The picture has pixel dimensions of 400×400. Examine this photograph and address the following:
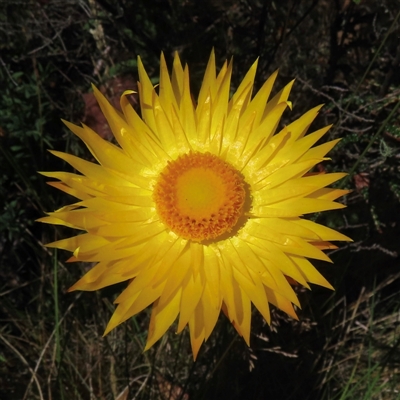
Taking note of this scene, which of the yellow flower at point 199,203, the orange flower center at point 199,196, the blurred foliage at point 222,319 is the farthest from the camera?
the blurred foliage at point 222,319

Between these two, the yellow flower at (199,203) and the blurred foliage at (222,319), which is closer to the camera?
the yellow flower at (199,203)

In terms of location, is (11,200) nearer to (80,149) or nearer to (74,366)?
(80,149)

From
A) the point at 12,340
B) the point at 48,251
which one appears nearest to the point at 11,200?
the point at 48,251

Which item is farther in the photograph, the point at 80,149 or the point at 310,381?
the point at 80,149

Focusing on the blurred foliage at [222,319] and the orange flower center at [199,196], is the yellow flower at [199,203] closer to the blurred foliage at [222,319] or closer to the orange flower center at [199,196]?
the orange flower center at [199,196]

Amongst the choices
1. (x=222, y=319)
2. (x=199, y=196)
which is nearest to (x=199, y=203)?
(x=199, y=196)

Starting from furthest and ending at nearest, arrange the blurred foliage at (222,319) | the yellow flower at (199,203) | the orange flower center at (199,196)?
the blurred foliage at (222,319) → the orange flower center at (199,196) → the yellow flower at (199,203)

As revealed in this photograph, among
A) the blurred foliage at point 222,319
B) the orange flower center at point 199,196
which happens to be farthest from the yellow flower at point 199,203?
the blurred foliage at point 222,319
